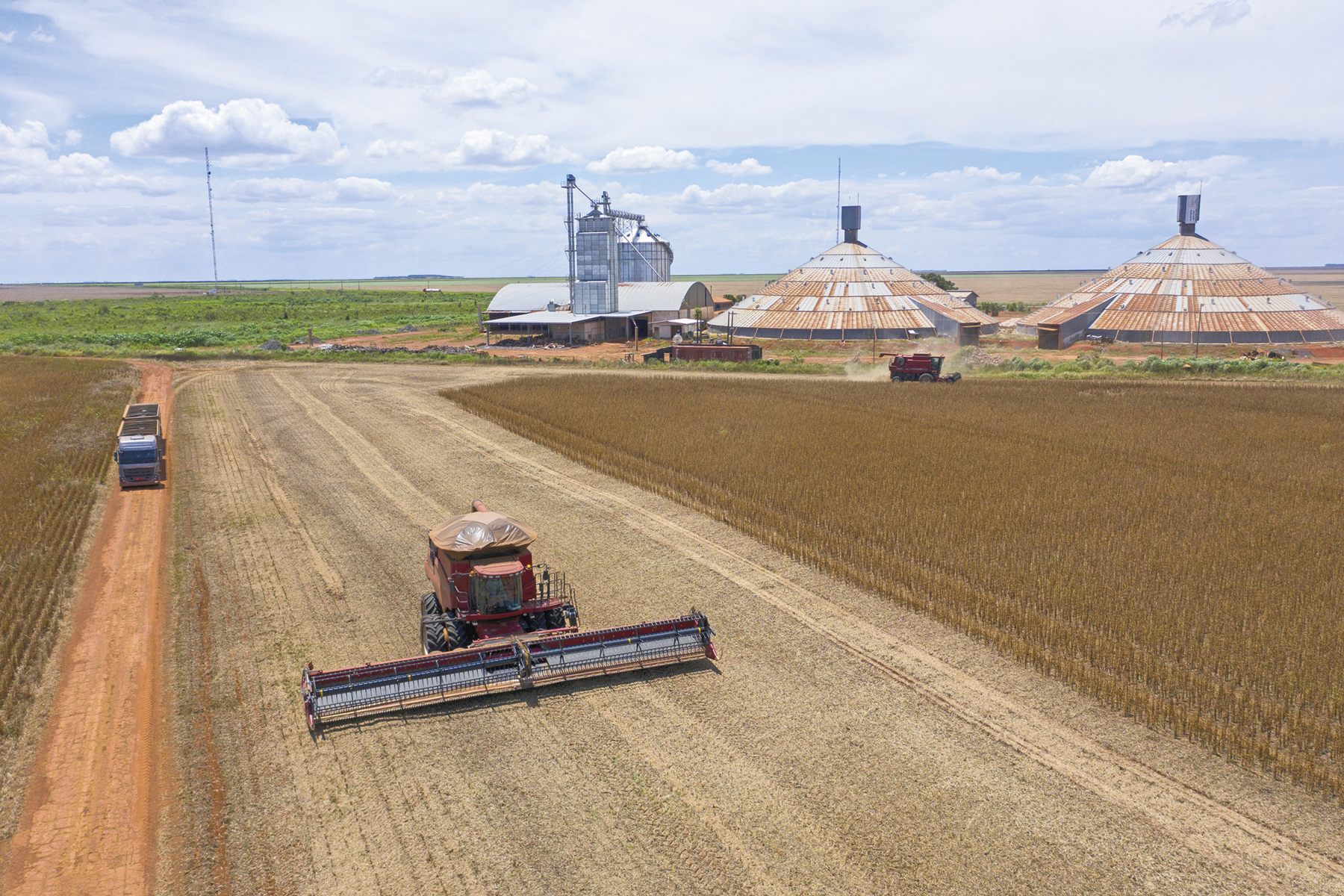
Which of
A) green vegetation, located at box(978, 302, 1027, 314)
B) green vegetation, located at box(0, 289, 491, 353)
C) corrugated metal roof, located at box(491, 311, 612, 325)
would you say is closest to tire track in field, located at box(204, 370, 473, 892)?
corrugated metal roof, located at box(491, 311, 612, 325)

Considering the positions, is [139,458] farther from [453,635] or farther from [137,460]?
[453,635]

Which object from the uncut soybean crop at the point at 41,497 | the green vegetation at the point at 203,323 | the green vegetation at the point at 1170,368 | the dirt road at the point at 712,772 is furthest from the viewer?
the green vegetation at the point at 203,323

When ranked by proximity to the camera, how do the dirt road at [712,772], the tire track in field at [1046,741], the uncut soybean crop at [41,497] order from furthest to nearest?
the uncut soybean crop at [41,497] → the tire track in field at [1046,741] → the dirt road at [712,772]

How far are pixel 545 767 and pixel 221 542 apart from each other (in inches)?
→ 567

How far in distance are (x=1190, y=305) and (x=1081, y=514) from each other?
186ft

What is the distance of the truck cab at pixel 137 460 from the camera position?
Result: 27.6 metres

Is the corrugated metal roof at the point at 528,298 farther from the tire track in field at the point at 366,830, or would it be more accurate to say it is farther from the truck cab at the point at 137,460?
the tire track in field at the point at 366,830

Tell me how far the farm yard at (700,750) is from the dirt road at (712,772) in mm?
45

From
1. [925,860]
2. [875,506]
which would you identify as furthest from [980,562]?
[925,860]

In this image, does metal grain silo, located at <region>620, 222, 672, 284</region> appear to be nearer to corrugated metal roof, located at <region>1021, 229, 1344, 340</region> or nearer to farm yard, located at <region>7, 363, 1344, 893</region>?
corrugated metal roof, located at <region>1021, 229, 1344, 340</region>

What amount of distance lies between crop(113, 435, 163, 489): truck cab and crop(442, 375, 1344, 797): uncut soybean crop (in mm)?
13533

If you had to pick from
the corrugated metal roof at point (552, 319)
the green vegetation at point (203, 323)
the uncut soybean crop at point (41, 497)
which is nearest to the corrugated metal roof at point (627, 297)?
the corrugated metal roof at point (552, 319)

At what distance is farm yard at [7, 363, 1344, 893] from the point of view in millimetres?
9883

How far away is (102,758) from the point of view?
12.1 m
